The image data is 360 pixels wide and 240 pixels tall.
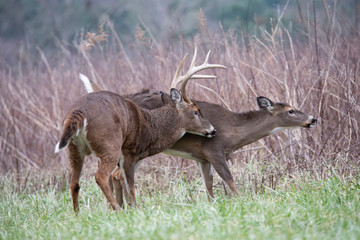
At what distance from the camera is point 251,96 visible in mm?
8656

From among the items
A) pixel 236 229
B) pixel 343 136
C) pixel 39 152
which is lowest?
pixel 39 152

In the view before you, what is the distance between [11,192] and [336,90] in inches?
199

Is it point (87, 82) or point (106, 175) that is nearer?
point (106, 175)

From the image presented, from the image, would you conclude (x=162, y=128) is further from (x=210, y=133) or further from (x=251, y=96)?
(x=251, y=96)

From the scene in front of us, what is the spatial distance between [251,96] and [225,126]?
129cm

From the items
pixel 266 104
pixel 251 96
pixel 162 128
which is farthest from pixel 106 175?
pixel 251 96

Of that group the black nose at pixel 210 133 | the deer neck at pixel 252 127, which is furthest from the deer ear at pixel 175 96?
the deer neck at pixel 252 127

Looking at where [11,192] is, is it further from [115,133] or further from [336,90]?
[336,90]

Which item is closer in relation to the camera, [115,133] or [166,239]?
[166,239]

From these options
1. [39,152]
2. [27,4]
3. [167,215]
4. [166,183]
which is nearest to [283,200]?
[167,215]

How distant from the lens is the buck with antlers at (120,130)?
6.05 metres

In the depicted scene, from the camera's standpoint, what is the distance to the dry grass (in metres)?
7.39

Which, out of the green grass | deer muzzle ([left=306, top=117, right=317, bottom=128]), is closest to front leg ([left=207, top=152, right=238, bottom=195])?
the green grass

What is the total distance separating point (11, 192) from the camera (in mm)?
8812
